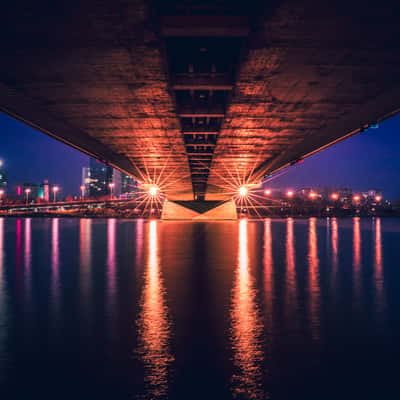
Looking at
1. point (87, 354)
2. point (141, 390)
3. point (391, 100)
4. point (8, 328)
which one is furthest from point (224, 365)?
point (391, 100)

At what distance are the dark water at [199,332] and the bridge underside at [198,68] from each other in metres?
6.12

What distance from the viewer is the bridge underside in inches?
316

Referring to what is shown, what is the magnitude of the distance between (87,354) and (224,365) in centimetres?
219

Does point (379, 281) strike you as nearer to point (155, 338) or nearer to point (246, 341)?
point (246, 341)

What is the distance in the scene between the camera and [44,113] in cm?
1533

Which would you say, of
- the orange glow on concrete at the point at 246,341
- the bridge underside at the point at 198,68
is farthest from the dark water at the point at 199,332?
the bridge underside at the point at 198,68

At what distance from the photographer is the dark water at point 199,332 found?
517cm

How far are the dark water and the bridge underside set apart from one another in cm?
612

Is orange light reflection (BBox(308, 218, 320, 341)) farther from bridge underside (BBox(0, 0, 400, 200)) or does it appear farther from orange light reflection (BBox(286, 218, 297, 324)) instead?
bridge underside (BBox(0, 0, 400, 200))

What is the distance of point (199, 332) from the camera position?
7203mm

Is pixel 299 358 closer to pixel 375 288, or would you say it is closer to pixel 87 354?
pixel 87 354

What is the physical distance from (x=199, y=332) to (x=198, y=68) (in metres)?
8.43

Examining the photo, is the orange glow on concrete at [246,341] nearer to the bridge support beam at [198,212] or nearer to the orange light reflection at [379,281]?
the orange light reflection at [379,281]

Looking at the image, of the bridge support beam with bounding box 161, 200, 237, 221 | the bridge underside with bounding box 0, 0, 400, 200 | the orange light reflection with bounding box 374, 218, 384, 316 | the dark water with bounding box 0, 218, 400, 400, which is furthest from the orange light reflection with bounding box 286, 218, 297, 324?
the bridge support beam with bounding box 161, 200, 237, 221
